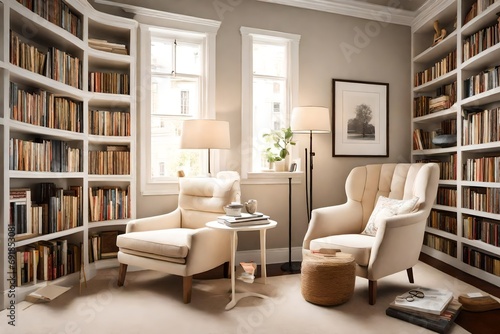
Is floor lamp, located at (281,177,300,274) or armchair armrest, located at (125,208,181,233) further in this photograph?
floor lamp, located at (281,177,300,274)

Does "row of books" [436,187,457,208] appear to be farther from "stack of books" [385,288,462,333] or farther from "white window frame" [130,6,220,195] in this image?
"white window frame" [130,6,220,195]

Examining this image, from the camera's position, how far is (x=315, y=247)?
2.85 m

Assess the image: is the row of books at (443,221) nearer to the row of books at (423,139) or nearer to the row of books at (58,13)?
the row of books at (423,139)

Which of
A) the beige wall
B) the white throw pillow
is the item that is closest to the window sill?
the beige wall

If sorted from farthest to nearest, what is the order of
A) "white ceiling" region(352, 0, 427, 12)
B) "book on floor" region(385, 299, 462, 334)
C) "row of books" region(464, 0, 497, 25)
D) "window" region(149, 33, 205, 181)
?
"white ceiling" region(352, 0, 427, 12) → "window" region(149, 33, 205, 181) → "row of books" region(464, 0, 497, 25) → "book on floor" region(385, 299, 462, 334)

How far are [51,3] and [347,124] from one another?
305cm

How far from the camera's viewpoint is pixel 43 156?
9.41ft

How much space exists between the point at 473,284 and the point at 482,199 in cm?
75

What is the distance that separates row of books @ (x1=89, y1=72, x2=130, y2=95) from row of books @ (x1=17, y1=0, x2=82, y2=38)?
375 mm

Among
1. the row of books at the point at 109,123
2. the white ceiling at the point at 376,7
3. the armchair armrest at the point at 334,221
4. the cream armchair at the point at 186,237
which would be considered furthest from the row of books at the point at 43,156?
the white ceiling at the point at 376,7

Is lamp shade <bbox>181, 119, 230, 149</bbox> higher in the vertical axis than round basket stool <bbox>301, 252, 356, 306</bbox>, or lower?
higher

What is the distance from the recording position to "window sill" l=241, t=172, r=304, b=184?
12.2ft

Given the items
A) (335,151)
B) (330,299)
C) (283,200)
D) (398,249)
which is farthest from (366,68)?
(330,299)

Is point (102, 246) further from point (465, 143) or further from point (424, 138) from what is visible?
point (424, 138)
